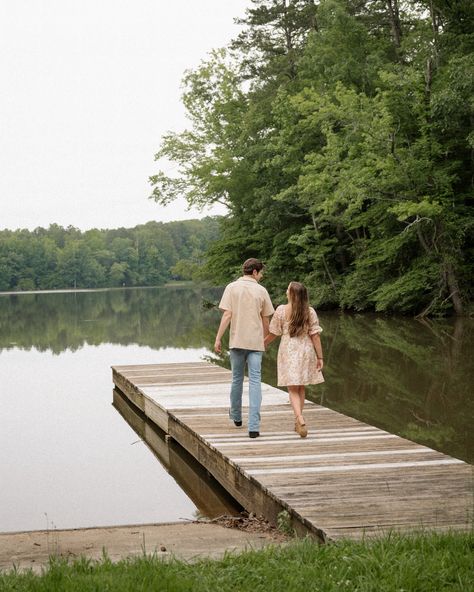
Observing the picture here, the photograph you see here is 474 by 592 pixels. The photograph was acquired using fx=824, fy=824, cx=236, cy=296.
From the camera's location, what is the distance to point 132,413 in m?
13.3

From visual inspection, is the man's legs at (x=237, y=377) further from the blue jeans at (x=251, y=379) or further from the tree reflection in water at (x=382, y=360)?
the tree reflection in water at (x=382, y=360)

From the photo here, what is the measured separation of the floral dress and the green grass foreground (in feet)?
11.9

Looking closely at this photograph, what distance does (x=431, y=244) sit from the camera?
99.0ft

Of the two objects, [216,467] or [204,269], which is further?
[204,269]

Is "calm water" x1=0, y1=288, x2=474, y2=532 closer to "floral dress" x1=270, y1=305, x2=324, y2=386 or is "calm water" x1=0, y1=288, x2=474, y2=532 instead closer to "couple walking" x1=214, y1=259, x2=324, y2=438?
"couple walking" x1=214, y1=259, x2=324, y2=438

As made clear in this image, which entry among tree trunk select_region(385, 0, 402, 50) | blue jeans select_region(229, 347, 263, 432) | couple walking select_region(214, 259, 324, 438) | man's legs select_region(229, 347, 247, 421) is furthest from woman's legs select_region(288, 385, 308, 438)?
tree trunk select_region(385, 0, 402, 50)

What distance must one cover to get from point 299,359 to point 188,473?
1976 millimetres

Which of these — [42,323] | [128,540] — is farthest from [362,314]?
[128,540]

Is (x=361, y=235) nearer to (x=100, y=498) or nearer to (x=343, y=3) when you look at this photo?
(x=343, y=3)

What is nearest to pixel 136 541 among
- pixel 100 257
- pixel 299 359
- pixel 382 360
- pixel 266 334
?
pixel 299 359

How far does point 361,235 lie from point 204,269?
10942 mm

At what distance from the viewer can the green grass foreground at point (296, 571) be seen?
12.9ft

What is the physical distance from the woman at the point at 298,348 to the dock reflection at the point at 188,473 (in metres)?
1.04

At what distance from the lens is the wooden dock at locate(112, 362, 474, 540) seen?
534 cm
